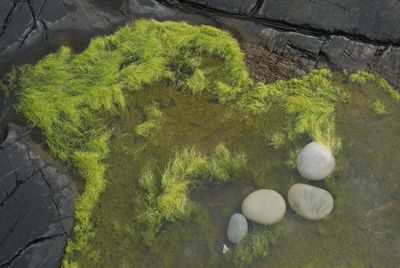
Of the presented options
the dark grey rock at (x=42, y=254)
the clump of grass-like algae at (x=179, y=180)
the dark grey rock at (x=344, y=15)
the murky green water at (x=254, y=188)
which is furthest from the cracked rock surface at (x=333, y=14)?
the dark grey rock at (x=42, y=254)

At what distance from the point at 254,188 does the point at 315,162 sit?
1.85 ft

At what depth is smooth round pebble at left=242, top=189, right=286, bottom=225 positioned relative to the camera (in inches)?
163

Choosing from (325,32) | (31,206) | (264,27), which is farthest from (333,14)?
(31,206)

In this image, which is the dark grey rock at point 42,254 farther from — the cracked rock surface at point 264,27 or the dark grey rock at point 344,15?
the dark grey rock at point 344,15

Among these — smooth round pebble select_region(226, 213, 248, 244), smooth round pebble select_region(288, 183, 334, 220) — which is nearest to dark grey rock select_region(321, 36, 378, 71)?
smooth round pebble select_region(288, 183, 334, 220)

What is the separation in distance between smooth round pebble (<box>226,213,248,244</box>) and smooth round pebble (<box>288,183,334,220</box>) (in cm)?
45

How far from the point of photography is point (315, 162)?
14.1 feet

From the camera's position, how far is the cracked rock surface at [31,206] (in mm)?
4031

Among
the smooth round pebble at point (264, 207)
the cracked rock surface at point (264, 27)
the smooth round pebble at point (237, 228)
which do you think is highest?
the cracked rock surface at point (264, 27)

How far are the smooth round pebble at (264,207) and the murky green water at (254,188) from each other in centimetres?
11

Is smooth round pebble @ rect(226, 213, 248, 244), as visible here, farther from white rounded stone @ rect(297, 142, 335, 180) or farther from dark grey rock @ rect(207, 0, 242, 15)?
dark grey rock @ rect(207, 0, 242, 15)

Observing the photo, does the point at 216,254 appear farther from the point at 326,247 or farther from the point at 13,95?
the point at 13,95

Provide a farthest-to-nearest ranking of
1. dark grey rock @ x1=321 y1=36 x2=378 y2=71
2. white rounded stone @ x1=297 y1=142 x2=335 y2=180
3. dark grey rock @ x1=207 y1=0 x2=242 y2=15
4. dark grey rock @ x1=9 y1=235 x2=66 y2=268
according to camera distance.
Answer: dark grey rock @ x1=207 y1=0 x2=242 y2=15
dark grey rock @ x1=321 y1=36 x2=378 y2=71
white rounded stone @ x1=297 y1=142 x2=335 y2=180
dark grey rock @ x1=9 y1=235 x2=66 y2=268

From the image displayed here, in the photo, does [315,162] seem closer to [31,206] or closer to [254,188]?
[254,188]
